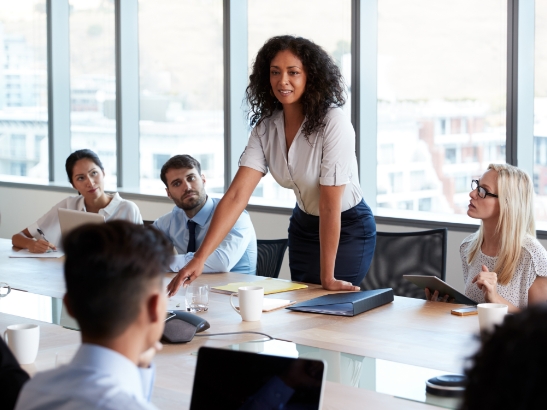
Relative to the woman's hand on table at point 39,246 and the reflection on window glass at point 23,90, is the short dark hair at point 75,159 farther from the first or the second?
the reflection on window glass at point 23,90

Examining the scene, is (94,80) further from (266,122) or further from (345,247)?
(345,247)

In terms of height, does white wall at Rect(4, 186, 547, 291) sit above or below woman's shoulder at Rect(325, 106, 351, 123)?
below

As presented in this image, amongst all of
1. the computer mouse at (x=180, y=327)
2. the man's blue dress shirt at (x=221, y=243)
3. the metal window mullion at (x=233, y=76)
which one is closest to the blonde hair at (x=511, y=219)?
the man's blue dress shirt at (x=221, y=243)

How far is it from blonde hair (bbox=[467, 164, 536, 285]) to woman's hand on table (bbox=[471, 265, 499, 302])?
164mm

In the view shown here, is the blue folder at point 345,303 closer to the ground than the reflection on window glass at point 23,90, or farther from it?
closer to the ground

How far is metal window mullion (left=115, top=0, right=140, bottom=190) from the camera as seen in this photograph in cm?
660

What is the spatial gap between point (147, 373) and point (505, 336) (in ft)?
1.99

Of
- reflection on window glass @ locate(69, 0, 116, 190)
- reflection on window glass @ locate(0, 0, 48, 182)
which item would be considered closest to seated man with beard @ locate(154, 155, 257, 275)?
reflection on window glass @ locate(69, 0, 116, 190)

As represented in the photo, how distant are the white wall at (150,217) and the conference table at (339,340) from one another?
2029 mm

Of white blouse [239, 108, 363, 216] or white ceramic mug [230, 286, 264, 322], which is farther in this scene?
white blouse [239, 108, 363, 216]

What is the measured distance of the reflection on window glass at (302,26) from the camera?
17.2ft

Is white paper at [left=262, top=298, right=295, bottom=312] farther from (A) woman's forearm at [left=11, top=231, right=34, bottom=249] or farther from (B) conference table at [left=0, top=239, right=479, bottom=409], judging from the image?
(A) woman's forearm at [left=11, top=231, right=34, bottom=249]

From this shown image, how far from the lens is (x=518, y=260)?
8.57 feet

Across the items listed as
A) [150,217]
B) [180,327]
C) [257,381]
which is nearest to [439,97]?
[150,217]
